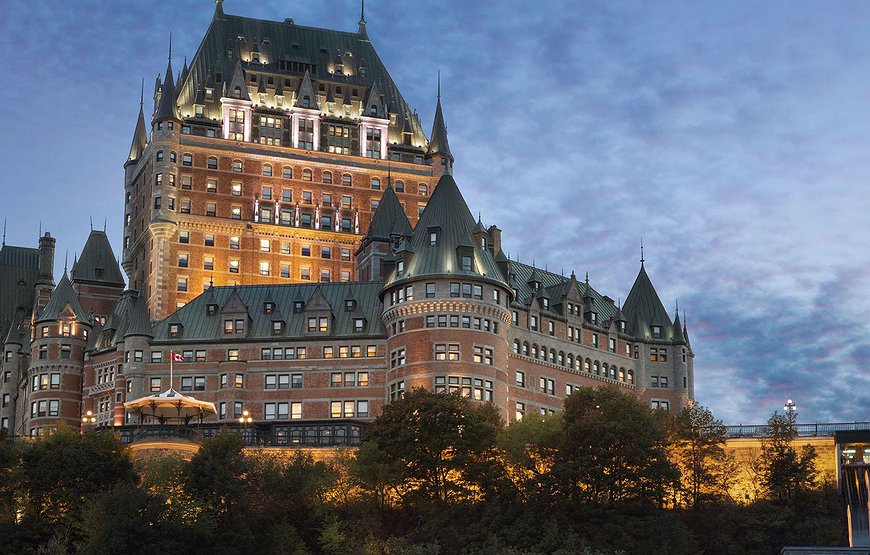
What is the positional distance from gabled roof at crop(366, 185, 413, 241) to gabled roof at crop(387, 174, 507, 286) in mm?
19145

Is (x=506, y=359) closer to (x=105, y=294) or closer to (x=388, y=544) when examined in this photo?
(x=388, y=544)

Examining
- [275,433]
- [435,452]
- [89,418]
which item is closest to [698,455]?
[435,452]

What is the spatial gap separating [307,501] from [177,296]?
63.5 metres

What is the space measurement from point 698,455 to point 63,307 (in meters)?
71.6

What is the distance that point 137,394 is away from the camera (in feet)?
530

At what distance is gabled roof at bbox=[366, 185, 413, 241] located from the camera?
615ft

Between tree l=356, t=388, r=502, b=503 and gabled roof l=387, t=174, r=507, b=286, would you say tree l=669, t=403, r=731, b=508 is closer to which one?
tree l=356, t=388, r=502, b=503

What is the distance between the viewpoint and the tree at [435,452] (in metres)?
136

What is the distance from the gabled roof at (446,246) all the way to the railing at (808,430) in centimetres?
2612

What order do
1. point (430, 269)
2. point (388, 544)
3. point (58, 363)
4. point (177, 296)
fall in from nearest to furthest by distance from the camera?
point (388, 544) → point (430, 269) → point (58, 363) → point (177, 296)

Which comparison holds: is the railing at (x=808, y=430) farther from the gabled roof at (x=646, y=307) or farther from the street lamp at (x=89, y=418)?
the street lamp at (x=89, y=418)

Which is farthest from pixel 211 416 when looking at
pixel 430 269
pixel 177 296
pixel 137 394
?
pixel 177 296

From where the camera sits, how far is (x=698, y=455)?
144m

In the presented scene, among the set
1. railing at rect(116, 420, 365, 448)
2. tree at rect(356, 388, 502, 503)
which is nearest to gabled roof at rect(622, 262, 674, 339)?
railing at rect(116, 420, 365, 448)
